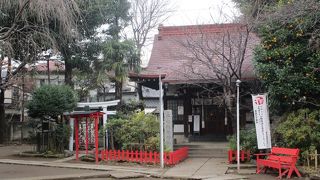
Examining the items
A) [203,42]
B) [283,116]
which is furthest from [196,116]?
[283,116]

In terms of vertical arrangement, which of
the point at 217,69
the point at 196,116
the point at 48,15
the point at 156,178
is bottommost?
the point at 156,178

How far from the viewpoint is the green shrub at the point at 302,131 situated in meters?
14.0

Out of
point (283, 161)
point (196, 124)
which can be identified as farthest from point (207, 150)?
point (283, 161)

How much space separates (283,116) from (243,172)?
3.03 metres

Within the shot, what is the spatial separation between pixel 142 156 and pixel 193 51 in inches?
204

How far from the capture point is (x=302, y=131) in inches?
552

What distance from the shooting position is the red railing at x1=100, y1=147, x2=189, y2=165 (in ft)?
53.9

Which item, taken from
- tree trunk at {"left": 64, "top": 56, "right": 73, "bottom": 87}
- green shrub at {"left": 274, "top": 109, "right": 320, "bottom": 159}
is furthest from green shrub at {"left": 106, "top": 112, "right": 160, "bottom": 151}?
tree trunk at {"left": 64, "top": 56, "right": 73, "bottom": 87}

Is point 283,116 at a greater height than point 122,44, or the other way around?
point 122,44

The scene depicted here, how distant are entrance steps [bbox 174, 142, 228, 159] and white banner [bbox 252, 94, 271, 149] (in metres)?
4.21

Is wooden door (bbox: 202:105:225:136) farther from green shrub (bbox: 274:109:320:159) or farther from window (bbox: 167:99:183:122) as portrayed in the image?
green shrub (bbox: 274:109:320:159)

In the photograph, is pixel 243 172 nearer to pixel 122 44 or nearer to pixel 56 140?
pixel 56 140

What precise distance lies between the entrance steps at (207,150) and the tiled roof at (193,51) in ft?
10.8

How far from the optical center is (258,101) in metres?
14.8
